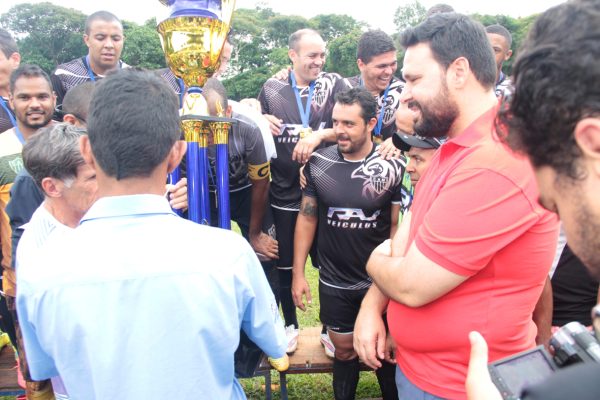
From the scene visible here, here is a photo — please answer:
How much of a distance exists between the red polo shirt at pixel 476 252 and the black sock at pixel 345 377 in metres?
1.54

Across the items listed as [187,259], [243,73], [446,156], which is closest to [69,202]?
[187,259]

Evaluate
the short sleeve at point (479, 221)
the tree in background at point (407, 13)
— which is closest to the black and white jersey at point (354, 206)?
the short sleeve at point (479, 221)

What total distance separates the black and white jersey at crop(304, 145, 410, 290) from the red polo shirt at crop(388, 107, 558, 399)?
1.35 meters

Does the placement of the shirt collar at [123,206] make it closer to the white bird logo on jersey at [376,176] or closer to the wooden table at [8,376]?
the white bird logo on jersey at [376,176]

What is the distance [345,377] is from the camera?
3.26 m

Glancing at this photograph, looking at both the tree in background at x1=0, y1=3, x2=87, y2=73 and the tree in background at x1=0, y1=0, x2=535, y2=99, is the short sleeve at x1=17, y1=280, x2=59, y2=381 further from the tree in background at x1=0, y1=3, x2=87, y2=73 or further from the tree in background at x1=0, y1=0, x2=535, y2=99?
the tree in background at x1=0, y1=3, x2=87, y2=73

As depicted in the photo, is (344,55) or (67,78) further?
(344,55)

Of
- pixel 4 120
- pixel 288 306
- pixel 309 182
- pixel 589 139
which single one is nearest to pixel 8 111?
pixel 4 120

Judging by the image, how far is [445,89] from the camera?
5.74 ft

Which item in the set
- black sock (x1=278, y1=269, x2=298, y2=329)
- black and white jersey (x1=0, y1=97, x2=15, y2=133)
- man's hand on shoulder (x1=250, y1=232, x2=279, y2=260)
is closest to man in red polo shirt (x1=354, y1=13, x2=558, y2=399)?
man's hand on shoulder (x1=250, y1=232, x2=279, y2=260)

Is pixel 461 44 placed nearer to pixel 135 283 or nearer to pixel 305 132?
pixel 135 283

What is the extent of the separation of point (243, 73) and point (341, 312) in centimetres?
3902

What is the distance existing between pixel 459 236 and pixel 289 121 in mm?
2948

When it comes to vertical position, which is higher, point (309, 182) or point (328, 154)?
point (328, 154)
